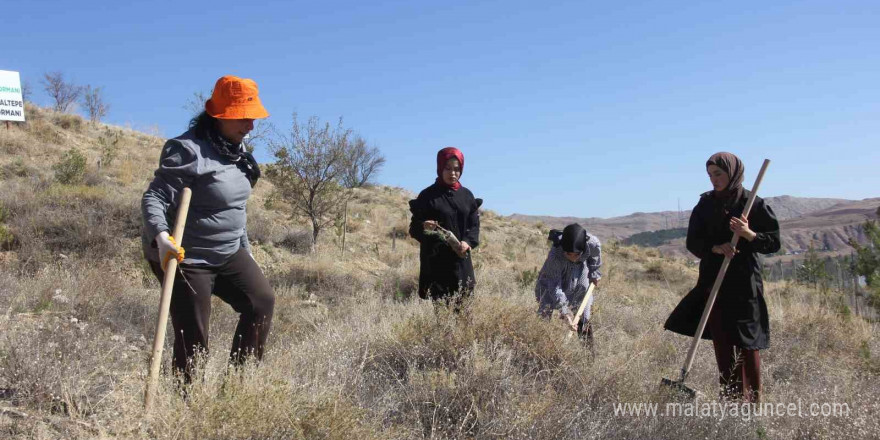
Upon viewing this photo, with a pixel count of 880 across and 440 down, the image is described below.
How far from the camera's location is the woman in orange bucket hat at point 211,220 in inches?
120

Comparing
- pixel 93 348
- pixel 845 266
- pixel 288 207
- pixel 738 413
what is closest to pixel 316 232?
pixel 288 207

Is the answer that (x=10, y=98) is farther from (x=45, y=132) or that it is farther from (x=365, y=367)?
(x=365, y=367)

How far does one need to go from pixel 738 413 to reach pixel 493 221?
19.7 metres

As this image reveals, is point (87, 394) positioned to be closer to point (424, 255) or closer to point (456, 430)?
point (456, 430)

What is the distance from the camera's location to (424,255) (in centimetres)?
483

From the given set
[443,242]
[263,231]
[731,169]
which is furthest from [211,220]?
[263,231]

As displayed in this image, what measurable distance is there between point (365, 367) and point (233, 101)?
1.93 metres

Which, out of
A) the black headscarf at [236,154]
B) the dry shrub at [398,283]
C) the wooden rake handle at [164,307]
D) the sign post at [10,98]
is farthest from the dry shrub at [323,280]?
the sign post at [10,98]

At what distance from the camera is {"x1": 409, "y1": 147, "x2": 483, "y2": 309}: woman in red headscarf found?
4746 mm

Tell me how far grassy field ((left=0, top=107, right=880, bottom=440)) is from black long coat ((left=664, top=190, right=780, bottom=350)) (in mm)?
463

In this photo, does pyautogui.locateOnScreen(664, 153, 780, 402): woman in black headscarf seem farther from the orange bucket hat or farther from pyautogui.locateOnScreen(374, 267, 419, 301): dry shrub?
pyautogui.locateOnScreen(374, 267, 419, 301): dry shrub

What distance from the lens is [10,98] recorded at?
15.9 meters

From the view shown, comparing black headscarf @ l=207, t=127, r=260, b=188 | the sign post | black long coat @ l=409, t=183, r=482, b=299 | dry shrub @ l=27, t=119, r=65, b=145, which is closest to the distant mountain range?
dry shrub @ l=27, t=119, r=65, b=145

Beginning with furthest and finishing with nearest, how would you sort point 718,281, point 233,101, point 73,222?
point 73,222 → point 718,281 → point 233,101
